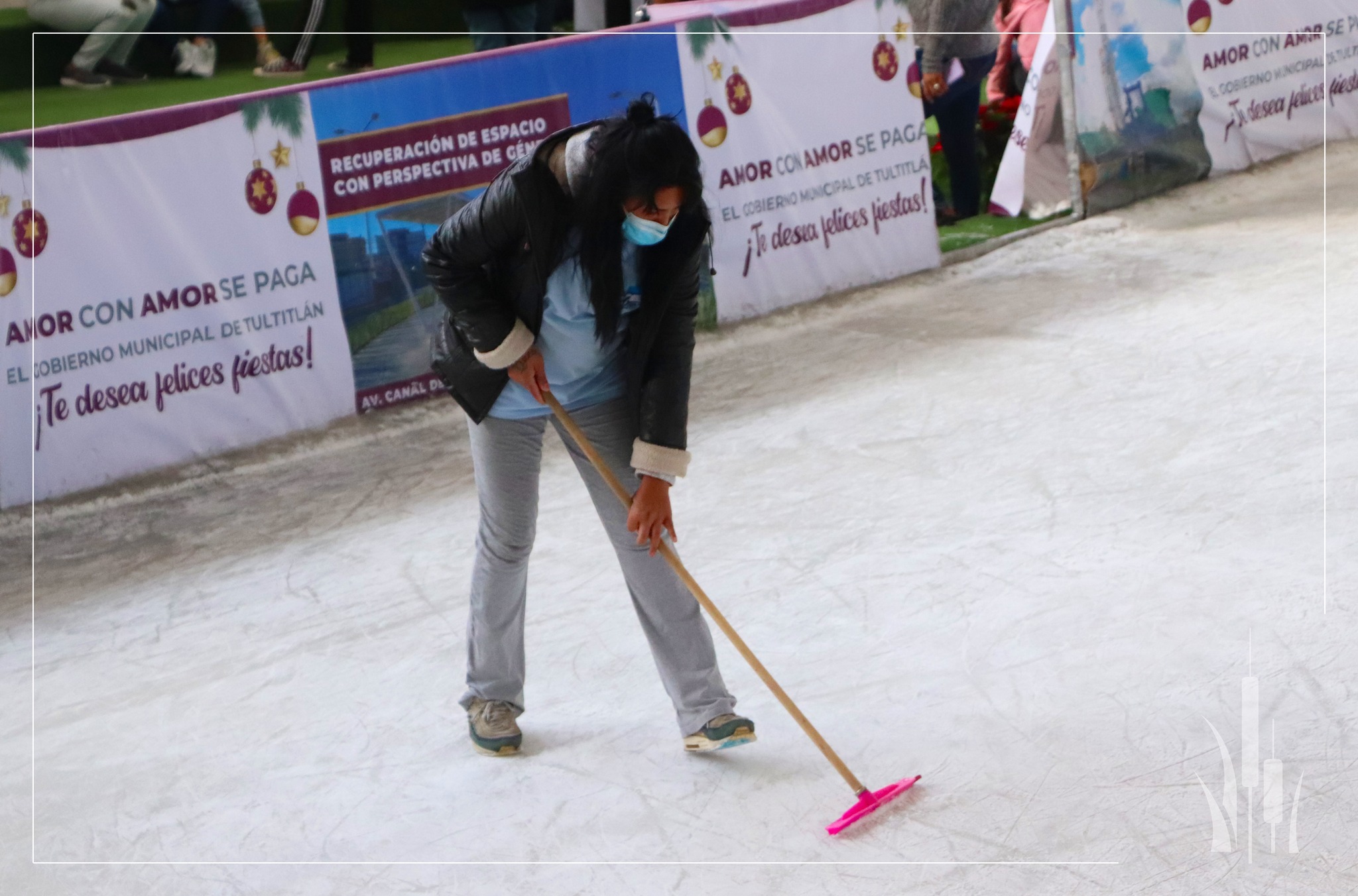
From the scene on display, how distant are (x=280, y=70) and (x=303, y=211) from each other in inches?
133

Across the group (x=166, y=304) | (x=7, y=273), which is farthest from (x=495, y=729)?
(x=7, y=273)

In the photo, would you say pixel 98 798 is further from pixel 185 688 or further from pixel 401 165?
pixel 401 165

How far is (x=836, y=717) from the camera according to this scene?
3.51m

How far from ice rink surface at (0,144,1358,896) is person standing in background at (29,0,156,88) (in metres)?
3.81

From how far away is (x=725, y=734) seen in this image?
3334 millimetres

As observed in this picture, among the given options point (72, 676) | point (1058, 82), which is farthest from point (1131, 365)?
point (72, 676)

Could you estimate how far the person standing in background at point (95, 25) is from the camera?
809cm

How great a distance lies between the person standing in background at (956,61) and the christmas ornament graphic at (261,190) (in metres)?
3.53

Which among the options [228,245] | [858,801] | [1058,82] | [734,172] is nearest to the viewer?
[858,801]

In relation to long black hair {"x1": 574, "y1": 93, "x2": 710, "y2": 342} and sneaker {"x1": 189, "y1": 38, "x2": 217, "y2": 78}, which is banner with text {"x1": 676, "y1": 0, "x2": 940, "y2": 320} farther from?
long black hair {"x1": 574, "y1": 93, "x2": 710, "y2": 342}

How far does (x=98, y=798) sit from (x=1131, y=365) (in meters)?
4.21

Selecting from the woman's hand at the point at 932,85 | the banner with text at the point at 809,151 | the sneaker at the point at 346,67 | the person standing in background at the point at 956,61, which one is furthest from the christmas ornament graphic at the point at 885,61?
the sneaker at the point at 346,67

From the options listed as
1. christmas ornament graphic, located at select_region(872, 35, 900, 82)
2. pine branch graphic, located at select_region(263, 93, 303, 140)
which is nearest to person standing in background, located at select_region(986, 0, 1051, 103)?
christmas ornament graphic, located at select_region(872, 35, 900, 82)

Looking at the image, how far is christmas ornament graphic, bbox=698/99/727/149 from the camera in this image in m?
6.61
